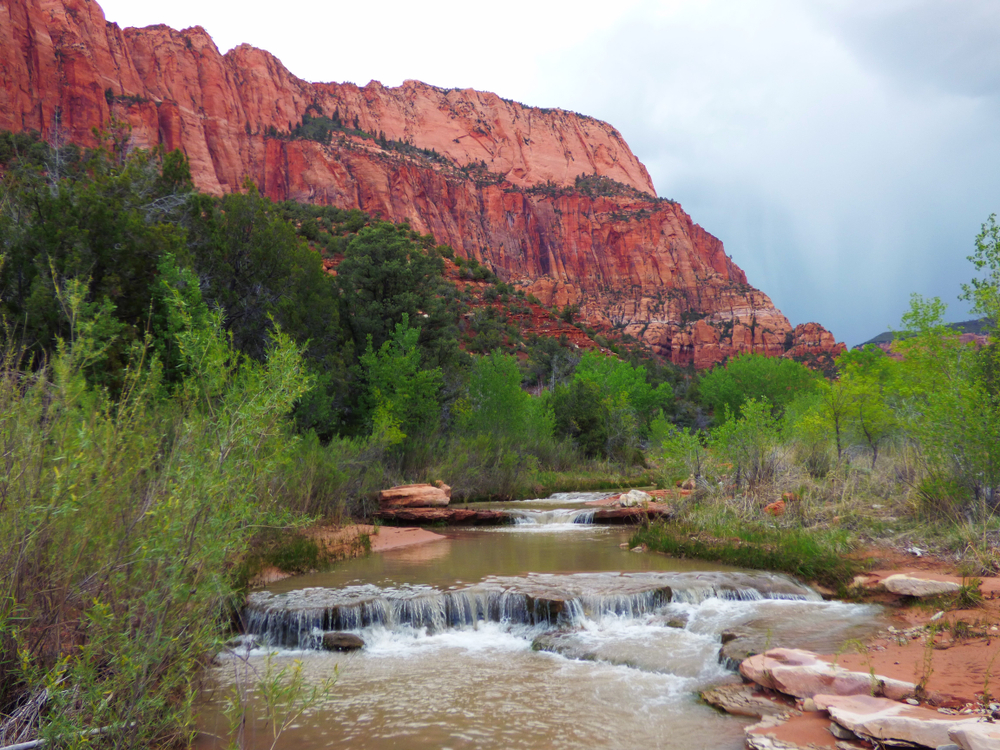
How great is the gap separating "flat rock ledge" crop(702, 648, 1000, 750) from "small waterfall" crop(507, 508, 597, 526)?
11.2 meters

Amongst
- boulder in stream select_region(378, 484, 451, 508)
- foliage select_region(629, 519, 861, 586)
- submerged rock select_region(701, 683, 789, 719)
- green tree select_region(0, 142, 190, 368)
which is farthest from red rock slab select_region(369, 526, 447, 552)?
submerged rock select_region(701, 683, 789, 719)

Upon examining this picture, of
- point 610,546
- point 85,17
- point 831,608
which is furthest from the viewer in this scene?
point 85,17

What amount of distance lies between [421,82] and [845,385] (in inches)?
5173

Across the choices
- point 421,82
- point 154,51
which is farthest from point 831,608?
point 421,82

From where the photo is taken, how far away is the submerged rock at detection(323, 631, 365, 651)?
24.2 ft

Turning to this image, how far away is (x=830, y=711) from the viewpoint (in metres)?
4.55

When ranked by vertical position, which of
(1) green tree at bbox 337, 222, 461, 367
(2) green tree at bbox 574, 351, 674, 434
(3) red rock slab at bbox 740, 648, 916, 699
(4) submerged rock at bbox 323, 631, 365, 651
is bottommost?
(4) submerged rock at bbox 323, 631, 365, 651

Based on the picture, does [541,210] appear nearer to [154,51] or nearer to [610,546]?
[154,51]

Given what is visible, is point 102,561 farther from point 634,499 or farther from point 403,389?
point 403,389

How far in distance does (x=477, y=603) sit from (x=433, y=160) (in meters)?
109

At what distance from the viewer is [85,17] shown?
241ft

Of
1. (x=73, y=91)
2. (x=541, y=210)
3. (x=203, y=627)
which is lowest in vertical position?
(x=203, y=627)

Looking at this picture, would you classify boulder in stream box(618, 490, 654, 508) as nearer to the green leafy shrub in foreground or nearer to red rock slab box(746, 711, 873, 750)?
red rock slab box(746, 711, 873, 750)

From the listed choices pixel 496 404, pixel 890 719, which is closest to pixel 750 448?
pixel 890 719
